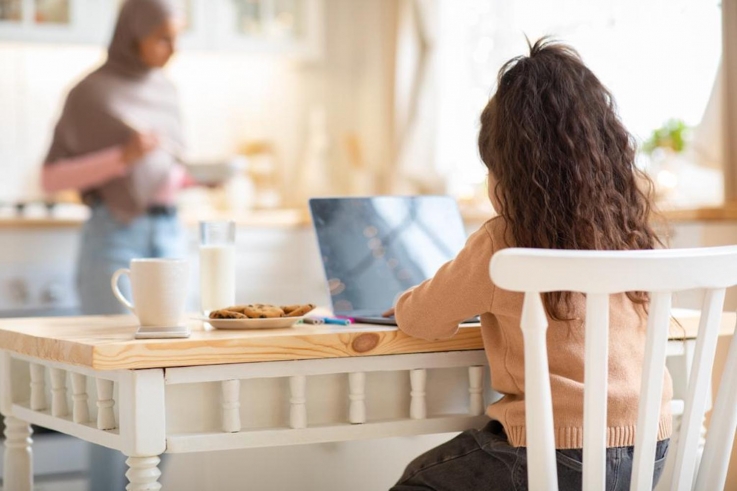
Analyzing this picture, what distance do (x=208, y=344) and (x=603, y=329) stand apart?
0.49 m

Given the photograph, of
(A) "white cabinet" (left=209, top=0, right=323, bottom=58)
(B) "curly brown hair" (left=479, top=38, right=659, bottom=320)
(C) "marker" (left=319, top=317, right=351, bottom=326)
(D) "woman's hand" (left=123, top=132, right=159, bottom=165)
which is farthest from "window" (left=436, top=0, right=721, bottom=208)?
(D) "woman's hand" (left=123, top=132, right=159, bottom=165)

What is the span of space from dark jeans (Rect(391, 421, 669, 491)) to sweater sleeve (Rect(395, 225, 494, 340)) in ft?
0.52

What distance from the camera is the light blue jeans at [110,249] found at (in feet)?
8.22

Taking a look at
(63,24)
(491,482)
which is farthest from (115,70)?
(491,482)

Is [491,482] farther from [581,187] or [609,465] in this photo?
[581,187]

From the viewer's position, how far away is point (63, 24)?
376cm

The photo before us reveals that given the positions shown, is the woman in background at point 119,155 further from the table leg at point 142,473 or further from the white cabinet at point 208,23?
the table leg at point 142,473

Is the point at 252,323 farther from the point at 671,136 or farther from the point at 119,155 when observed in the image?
the point at 671,136

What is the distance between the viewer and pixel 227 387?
4.17 feet

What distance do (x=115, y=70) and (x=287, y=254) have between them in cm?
127

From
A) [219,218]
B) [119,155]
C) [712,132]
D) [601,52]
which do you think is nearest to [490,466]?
[712,132]

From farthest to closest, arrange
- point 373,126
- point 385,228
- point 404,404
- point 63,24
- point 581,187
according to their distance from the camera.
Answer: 1. point 373,126
2. point 63,24
3. point 385,228
4. point 404,404
5. point 581,187

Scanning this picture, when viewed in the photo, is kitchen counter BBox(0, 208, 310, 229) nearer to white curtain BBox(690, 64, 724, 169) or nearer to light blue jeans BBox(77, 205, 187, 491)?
light blue jeans BBox(77, 205, 187, 491)

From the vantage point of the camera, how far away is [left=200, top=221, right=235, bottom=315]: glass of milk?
1.54 metres
